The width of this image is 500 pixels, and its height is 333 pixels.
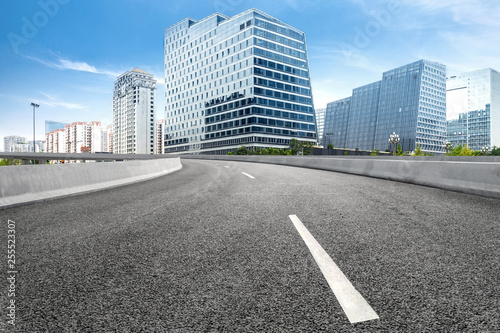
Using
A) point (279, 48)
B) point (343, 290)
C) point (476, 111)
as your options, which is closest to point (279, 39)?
point (279, 48)

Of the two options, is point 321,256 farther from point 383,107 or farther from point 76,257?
point 383,107

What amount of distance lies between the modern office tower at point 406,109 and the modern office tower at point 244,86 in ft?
151

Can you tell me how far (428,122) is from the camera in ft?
468

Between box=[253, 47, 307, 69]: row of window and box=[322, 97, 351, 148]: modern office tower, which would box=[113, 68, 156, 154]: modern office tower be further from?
box=[322, 97, 351, 148]: modern office tower

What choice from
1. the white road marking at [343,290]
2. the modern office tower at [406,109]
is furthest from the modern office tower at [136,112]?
the white road marking at [343,290]

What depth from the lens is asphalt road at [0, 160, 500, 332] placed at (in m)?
1.96

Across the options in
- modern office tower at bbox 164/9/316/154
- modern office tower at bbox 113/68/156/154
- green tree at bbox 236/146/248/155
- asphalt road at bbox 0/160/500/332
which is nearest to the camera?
asphalt road at bbox 0/160/500/332

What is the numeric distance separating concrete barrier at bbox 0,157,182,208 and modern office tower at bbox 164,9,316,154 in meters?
86.2

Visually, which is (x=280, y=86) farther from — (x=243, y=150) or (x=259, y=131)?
(x=243, y=150)

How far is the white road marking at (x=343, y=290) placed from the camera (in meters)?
1.99

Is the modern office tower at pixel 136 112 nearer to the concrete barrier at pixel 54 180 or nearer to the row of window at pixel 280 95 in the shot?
the row of window at pixel 280 95

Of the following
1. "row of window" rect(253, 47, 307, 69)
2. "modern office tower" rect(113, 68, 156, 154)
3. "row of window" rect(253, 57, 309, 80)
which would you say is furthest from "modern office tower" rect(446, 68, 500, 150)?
"modern office tower" rect(113, 68, 156, 154)

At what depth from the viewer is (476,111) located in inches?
6250

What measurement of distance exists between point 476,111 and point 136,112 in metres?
182
